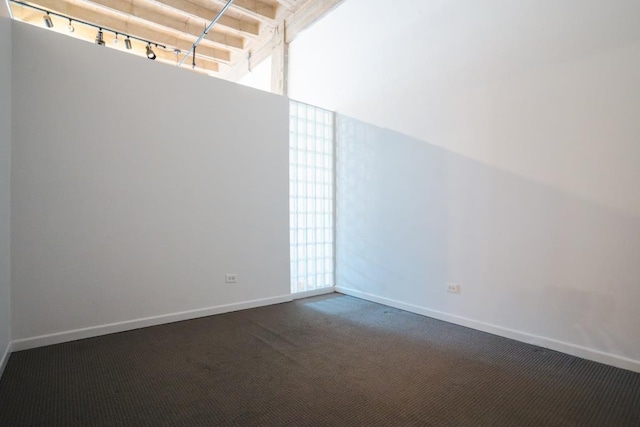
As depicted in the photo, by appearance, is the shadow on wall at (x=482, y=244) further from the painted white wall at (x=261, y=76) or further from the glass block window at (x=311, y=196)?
the painted white wall at (x=261, y=76)

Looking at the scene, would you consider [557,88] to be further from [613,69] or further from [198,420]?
[198,420]

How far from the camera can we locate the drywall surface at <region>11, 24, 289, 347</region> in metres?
2.52

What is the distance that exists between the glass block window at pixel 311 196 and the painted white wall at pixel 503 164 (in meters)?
0.39

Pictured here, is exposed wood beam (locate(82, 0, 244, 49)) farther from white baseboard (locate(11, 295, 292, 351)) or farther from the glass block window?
white baseboard (locate(11, 295, 292, 351))

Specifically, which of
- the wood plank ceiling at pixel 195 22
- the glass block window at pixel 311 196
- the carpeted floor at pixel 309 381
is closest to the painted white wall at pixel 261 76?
the wood plank ceiling at pixel 195 22

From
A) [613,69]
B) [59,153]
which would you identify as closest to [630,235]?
[613,69]

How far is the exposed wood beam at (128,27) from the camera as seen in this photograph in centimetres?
461

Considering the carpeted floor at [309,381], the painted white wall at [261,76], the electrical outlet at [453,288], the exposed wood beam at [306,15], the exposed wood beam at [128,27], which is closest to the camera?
the carpeted floor at [309,381]

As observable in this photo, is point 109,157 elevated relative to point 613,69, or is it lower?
lower

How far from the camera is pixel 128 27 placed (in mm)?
5262

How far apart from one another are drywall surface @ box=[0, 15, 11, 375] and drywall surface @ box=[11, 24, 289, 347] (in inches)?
3.6

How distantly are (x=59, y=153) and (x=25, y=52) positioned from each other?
0.79 metres

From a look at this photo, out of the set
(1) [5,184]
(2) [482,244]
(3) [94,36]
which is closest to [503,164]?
(2) [482,244]

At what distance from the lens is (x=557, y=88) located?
2.46 meters
